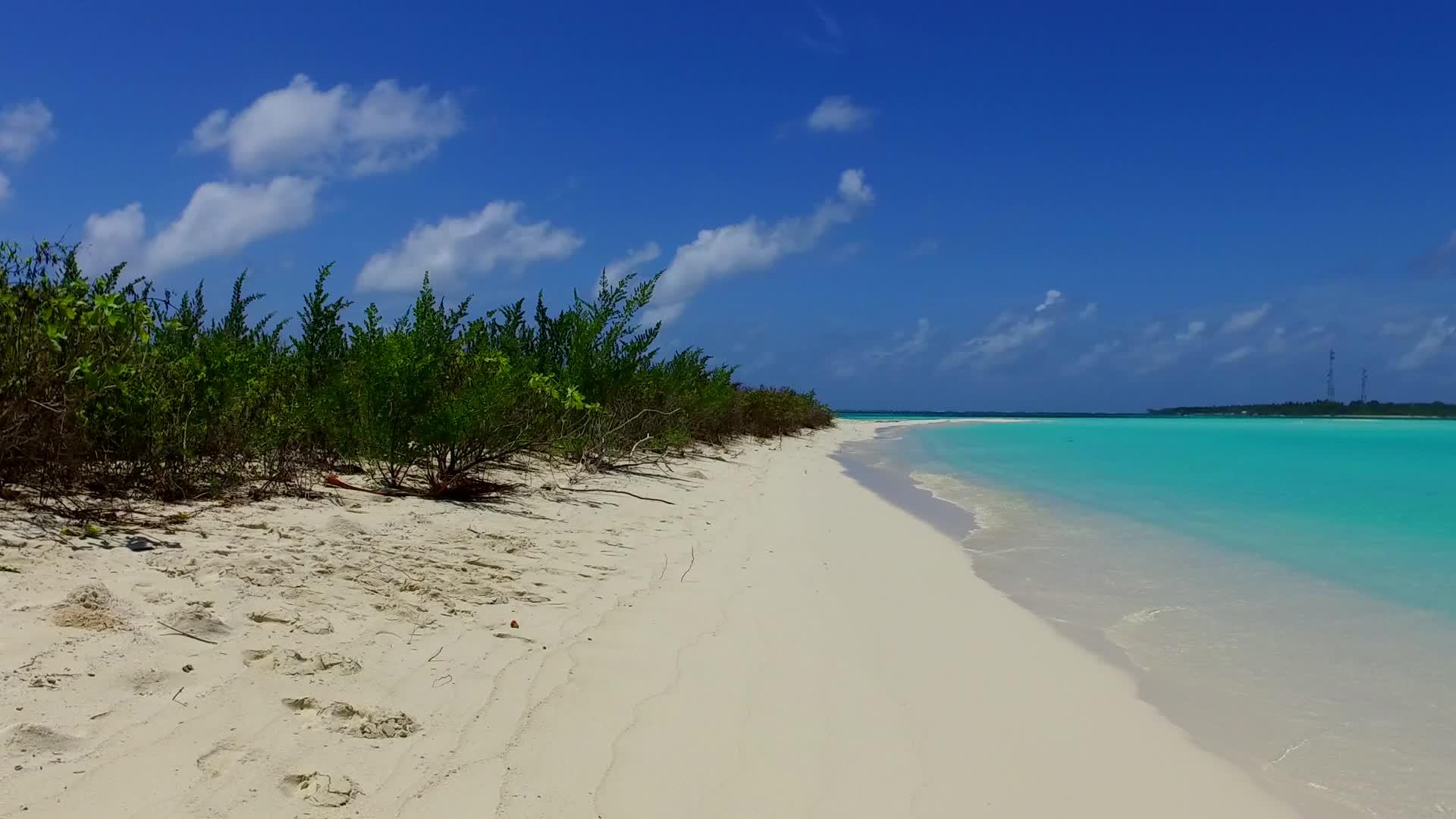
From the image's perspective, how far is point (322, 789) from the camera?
2.14 meters

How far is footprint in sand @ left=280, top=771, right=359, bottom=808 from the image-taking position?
6.85ft

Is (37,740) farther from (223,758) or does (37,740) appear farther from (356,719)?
(356,719)

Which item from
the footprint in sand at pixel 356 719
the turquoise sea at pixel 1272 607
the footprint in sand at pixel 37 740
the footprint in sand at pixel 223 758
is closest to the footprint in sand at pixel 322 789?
the footprint in sand at pixel 223 758

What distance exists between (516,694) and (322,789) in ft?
2.76

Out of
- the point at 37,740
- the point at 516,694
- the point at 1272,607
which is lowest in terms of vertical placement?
the point at 1272,607

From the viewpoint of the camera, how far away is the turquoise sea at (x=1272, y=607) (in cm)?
305

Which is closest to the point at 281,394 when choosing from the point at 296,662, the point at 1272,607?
the point at 296,662

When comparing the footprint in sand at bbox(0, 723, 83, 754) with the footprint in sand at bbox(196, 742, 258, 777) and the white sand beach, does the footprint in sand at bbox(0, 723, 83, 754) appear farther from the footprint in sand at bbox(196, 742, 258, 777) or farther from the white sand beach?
the footprint in sand at bbox(196, 742, 258, 777)

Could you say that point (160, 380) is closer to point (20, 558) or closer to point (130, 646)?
point (20, 558)

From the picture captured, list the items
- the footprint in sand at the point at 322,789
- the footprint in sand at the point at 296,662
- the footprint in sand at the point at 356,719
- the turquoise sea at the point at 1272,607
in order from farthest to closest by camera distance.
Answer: the turquoise sea at the point at 1272,607 < the footprint in sand at the point at 296,662 < the footprint in sand at the point at 356,719 < the footprint in sand at the point at 322,789

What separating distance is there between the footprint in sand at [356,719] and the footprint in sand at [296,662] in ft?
0.78

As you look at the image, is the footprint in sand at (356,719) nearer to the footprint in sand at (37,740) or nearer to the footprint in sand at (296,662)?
the footprint in sand at (296,662)

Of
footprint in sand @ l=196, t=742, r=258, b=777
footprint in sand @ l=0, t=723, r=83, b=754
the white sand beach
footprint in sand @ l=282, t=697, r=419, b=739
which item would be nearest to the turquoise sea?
the white sand beach

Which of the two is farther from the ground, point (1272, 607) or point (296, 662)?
point (296, 662)
